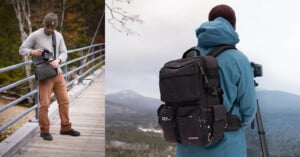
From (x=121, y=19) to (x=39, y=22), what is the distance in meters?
0.53

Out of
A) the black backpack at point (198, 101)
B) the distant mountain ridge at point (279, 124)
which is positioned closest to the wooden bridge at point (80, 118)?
the distant mountain ridge at point (279, 124)

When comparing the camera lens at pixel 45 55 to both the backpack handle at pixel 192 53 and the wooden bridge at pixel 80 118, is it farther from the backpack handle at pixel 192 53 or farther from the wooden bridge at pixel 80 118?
the backpack handle at pixel 192 53

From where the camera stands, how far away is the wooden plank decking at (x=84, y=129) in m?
2.78

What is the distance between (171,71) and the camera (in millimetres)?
1736

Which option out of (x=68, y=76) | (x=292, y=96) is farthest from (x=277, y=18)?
(x=68, y=76)

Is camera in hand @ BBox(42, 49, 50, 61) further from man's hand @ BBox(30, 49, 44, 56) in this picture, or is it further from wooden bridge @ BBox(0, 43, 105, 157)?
wooden bridge @ BBox(0, 43, 105, 157)

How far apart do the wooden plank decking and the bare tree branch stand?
1.20 ft

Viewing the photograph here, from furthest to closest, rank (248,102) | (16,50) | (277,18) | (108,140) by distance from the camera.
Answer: (108,140) < (16,50) < (277,18) < (248,102)

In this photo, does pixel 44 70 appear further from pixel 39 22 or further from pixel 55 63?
pixel 39 22

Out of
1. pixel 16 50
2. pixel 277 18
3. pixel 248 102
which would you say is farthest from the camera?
pixel 16 50

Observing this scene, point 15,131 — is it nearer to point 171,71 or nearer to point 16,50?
point 16,50

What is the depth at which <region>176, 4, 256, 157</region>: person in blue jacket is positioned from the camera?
5.64ft

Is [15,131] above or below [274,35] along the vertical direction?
below

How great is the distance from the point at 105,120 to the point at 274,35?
4.01 ft
